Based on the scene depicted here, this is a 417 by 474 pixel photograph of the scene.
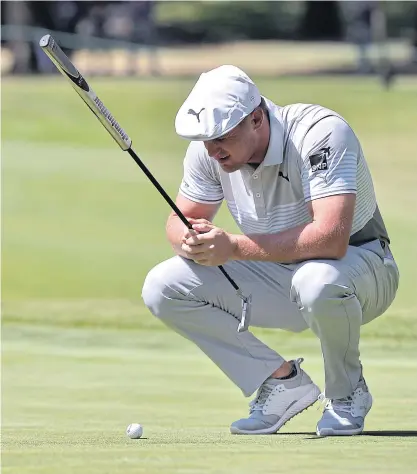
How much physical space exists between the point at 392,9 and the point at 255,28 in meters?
4.54

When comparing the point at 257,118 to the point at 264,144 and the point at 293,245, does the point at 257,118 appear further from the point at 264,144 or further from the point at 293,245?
the point at 293,245

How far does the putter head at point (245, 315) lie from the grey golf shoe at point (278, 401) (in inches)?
9.0

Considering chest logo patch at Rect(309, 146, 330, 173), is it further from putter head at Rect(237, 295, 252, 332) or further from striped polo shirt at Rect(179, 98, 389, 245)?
putter head at Rect(237, 295, 252, 332)

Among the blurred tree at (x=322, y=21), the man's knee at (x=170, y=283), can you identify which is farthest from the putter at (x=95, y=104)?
the blurred tree at (x=322, y=21)

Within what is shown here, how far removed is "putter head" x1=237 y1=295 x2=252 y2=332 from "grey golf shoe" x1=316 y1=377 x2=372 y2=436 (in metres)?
0.39

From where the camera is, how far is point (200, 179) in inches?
194

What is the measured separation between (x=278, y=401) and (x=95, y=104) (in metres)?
1.23

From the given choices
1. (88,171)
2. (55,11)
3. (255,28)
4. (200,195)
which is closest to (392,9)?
(255,28)

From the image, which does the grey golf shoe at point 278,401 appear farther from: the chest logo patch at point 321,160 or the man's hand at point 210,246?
the chest logo patch at point 321,160

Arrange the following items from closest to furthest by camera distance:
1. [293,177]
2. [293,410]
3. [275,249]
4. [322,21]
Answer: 1. [275,249]
2. [293,177]
3. [293,410]
4. [322,21]

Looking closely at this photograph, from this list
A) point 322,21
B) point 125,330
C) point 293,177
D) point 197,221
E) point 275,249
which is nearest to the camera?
point 275,249

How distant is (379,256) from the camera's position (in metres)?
4.77

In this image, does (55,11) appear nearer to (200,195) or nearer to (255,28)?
(255,28)

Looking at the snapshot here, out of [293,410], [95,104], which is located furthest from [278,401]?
[95,104]
